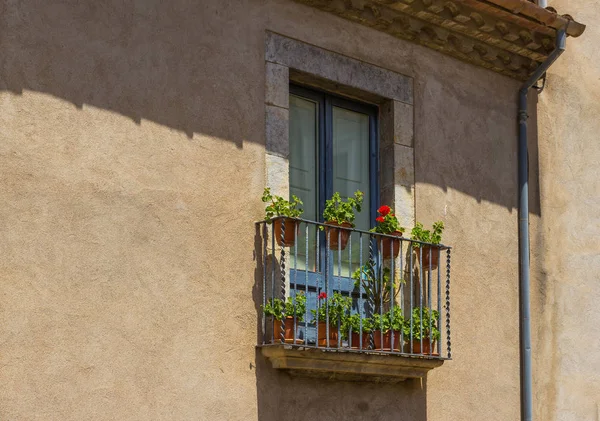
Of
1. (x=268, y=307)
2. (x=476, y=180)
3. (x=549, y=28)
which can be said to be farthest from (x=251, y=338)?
(x=549, y=28)

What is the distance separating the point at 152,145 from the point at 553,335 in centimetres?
409

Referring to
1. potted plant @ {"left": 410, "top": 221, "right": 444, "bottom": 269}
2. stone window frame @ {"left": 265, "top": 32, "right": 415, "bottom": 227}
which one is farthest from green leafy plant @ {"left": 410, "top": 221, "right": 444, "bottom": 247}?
stone window frame @ {"left": 265, "top": 32, "right": 415, "bottom": 227}

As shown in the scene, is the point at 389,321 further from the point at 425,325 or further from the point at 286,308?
the point at 286,308

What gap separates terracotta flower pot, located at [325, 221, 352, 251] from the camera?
8.57m

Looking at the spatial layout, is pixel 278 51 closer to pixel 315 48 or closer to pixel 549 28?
pixel 315 48

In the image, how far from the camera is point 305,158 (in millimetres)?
9086

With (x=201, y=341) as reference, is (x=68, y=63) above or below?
above

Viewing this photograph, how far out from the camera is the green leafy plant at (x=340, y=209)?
8.59 m

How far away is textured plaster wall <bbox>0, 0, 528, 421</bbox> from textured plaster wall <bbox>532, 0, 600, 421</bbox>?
1.13 metres

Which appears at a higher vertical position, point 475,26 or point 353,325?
point 475,26

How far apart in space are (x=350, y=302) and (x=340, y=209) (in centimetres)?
64

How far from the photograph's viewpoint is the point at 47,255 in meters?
7.30

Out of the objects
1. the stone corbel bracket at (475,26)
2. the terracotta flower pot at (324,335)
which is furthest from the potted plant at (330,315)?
the stone corbel bracket at (475,26)

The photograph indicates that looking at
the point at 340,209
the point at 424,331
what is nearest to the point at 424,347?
the point at 424,331
